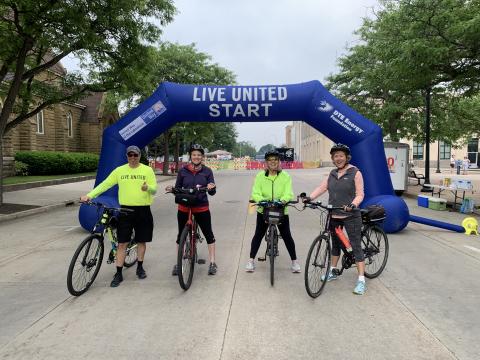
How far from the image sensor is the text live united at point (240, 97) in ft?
31.3

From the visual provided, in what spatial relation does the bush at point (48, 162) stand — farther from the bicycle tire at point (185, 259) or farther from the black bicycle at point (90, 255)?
the bicycle tire at point (185, 259)

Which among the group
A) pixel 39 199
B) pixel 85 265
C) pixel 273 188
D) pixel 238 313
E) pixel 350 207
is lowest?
pixel 238 313

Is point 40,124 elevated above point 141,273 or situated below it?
above

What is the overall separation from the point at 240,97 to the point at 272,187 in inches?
175

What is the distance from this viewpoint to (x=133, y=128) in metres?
9.45

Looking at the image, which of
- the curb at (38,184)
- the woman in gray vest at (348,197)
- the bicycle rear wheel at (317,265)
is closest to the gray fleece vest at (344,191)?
the woman in gray vest at (348,197)

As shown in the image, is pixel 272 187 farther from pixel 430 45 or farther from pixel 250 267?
pixel 430 45

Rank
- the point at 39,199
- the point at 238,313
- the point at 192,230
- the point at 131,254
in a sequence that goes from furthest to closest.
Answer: the point at 39,199 < the point at 131,254 < the point at 192,230 < the point at 238,313

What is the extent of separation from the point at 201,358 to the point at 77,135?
3910cm

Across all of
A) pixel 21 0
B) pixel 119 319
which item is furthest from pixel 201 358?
pixel 21 0

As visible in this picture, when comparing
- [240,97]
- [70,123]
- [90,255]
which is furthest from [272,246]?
[70,123]

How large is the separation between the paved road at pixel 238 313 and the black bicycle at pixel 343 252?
0.18 metres

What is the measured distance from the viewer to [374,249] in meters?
A: 5.61

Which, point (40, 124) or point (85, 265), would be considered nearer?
point (85, 265)
